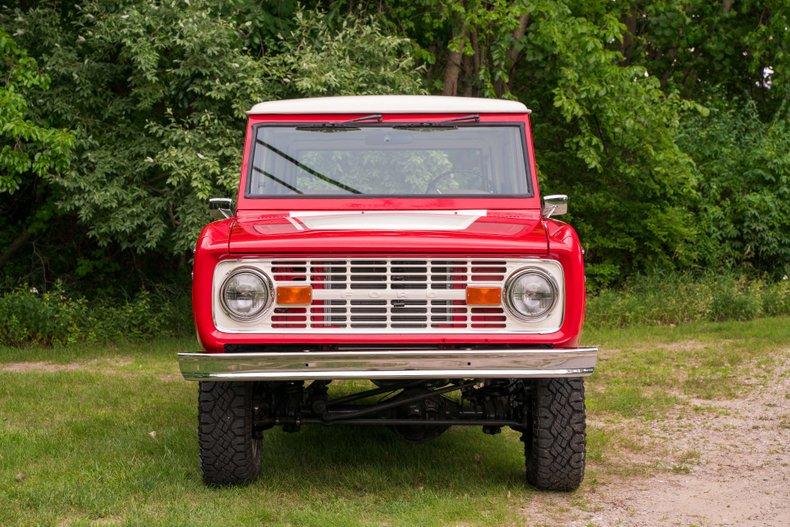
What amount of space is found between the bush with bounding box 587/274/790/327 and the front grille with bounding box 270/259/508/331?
8.65 m

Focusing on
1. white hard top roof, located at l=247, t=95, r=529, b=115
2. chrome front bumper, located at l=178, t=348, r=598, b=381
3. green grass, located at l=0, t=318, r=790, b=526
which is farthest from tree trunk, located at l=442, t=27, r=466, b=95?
chrome front bumper, located at l=178, t=348, r=598, b=381

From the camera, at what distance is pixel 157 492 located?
18.5 feet

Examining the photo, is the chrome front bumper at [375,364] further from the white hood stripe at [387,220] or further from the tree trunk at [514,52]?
the tree trunk at [514,52]

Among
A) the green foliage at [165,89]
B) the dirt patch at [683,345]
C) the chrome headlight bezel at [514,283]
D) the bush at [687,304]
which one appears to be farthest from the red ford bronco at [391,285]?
the bush at [687,304]

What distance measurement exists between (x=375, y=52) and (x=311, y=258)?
25.3ft

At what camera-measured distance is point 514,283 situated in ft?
17.2

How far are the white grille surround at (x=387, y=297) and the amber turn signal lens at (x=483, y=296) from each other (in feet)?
0.08

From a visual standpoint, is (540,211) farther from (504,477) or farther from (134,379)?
(134,379)

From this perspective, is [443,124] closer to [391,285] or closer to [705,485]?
[391,285]

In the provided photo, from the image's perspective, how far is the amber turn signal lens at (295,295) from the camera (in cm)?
524

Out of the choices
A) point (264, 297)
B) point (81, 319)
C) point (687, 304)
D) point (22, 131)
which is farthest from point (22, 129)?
point (687, 304)

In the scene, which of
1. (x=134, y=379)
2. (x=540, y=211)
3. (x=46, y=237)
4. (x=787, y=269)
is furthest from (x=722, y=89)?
(x=540, y=211)

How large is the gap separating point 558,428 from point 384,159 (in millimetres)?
1828

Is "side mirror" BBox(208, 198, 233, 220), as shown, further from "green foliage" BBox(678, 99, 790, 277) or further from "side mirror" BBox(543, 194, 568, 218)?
"green foliage" BBox(678, 99, 790, 277)
